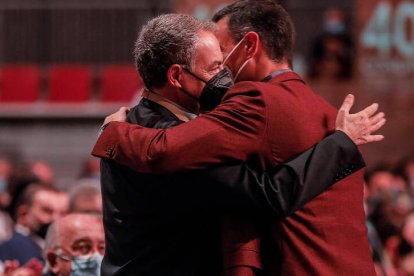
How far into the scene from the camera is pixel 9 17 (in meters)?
18.4

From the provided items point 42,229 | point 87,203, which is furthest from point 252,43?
point 42,229

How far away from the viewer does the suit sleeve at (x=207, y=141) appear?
394 cm

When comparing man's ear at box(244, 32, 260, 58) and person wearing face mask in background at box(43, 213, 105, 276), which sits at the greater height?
man's ear at box(244, 32, 260, 58)

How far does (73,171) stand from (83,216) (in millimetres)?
11021

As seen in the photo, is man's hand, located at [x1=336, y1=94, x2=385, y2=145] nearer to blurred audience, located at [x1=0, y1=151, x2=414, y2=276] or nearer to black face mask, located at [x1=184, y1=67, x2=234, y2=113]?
black face mask, located at [x1=184, y1=67, x2=234, y2=113]

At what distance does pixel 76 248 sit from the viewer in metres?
5.31

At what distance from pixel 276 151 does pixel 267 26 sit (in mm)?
570

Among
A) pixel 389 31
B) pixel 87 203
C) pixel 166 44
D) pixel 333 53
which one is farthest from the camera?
pixel 333 53

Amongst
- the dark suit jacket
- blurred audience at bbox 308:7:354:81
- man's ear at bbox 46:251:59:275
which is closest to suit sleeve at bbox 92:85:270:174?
the dark suit jacket

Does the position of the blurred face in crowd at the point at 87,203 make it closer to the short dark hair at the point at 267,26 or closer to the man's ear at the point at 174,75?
the short dark hair at the point at 267,26

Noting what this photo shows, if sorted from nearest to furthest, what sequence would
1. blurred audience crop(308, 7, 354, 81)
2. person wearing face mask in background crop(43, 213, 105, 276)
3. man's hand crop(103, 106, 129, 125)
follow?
man's hand crop(103, 106, 129, 125) → person wearing face mask in background crop(43, 213, 105, 276) → blurred audience crop(308, 7, 354, 81)

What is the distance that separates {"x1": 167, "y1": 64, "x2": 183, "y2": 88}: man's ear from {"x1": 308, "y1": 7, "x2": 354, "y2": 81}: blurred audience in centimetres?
1052

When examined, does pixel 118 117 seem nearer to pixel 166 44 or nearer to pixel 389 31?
pixel 166 44

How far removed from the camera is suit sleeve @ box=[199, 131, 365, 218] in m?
3.97
